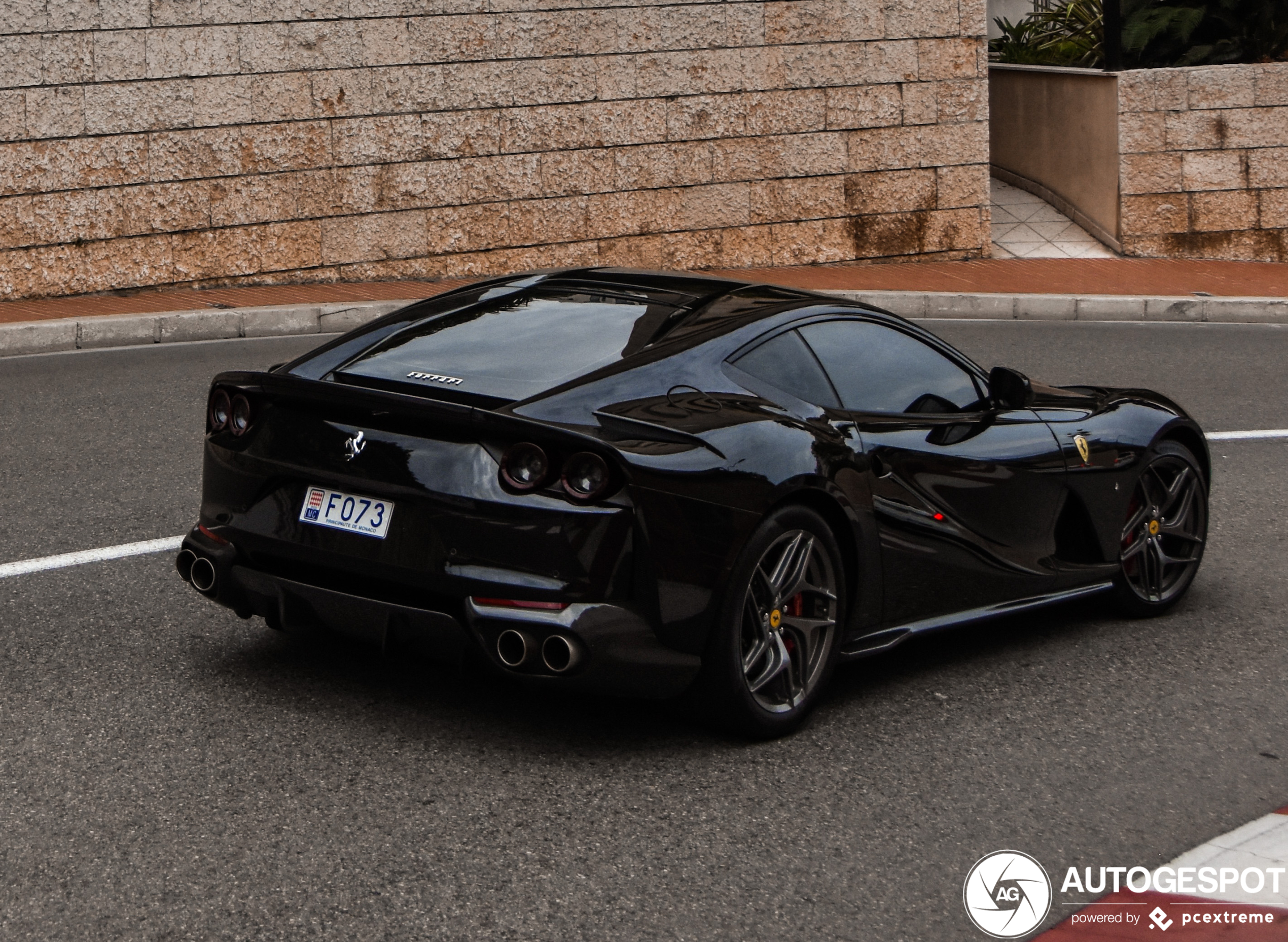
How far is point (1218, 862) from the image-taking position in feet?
12.1

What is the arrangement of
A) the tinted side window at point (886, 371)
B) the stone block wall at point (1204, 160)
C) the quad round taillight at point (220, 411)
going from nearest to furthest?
the quad round taillight at point (220, 411) < the tinted side window at point (886, 371) < the stone block wall at point (1204, 160)

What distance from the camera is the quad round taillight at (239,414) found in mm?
4676

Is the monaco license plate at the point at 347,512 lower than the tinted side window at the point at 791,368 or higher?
lower

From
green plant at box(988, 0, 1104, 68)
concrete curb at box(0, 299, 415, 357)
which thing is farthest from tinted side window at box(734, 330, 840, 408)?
green plant at box(988, 0, 1104, 68)

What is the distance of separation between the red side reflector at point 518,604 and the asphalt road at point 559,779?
45 centimetres

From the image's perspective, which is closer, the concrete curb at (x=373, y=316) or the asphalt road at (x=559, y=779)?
the asphalt road at (x=559, y=779)

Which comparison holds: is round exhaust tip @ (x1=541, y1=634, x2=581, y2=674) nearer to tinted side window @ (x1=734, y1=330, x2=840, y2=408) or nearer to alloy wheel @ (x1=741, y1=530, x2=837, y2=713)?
alloy wheel @ (x1=741, y1=530, x2=837, y2=713)

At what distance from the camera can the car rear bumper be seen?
4.05 m

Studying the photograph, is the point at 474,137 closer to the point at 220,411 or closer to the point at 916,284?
the point at 916,284

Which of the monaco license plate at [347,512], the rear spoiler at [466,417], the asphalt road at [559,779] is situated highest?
the rear spoiler at [466,417]

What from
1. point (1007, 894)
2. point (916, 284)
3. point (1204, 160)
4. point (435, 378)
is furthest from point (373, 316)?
point (1007, 894)

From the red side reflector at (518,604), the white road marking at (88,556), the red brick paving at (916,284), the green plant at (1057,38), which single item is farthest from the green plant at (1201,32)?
the red side reflector at (518,604)

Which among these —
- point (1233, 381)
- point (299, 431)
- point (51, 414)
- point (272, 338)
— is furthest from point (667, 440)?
point (272, 338)

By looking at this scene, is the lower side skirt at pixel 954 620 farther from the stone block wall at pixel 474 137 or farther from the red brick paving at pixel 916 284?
the stone block wall at pixel 474 137
